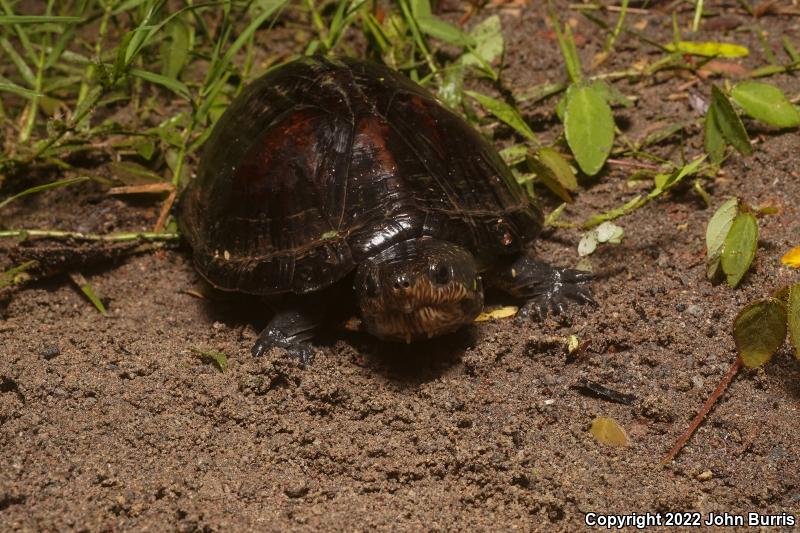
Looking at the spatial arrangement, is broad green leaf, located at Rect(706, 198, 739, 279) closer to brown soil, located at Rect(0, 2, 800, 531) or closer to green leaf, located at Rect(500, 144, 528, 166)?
brown soil, located at Rect(0, 2, 800, 531)

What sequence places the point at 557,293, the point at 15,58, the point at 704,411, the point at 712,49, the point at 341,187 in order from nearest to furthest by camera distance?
1. the point at 704,411
2. the point at 341,187
3. the point at 557,293
4. the point at 15,58
5. the point at 712,49

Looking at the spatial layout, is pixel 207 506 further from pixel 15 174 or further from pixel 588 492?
pixel 15 174

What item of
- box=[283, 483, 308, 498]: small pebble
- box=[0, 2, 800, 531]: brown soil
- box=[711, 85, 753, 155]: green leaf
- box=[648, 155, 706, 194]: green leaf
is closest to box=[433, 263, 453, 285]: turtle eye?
box=[0, 2, 800, 531]: brown soil

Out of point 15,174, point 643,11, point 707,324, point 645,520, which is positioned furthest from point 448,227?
point 643,11

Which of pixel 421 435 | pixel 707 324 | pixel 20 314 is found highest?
pixel 707 324

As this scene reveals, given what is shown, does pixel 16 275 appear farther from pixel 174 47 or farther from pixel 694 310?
pixel 694 310

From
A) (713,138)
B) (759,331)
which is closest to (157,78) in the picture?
(713,138)
